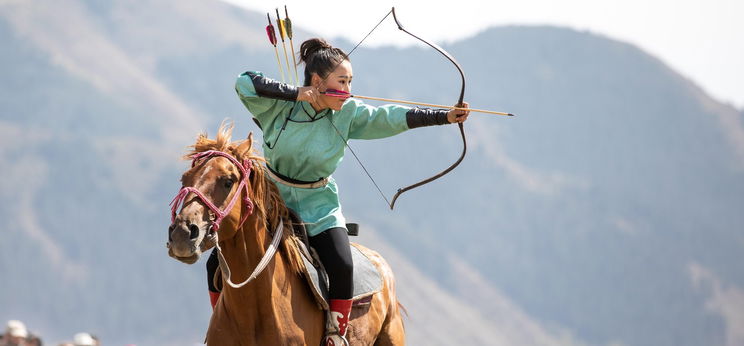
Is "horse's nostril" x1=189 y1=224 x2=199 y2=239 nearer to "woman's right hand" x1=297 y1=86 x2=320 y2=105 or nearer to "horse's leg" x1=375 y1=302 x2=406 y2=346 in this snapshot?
"woman's right hand" x1=297 y1=86 x2=320 y2=105

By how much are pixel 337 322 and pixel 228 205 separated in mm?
1473

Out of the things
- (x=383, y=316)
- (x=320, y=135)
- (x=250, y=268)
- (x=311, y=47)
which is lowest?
(x=383, y=316)

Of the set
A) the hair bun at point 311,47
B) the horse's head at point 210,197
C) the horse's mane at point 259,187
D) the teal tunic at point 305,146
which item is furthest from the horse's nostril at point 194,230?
the hair bun at point 311,47

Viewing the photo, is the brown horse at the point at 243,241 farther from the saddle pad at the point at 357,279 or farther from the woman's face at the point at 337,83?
the woman's face at the point at 337,83

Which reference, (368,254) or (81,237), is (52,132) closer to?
(81,237)

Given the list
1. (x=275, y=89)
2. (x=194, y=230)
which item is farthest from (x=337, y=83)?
(x=194, y=230)

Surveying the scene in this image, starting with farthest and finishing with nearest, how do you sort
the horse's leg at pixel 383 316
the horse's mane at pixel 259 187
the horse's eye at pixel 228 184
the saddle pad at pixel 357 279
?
the horse's leg at pixel 383 316 < the saddle pad at pixel 357 279 < the horse's mane at pixel 259 187 < the horse's eye at pixel 228 184

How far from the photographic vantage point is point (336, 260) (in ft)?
26.5

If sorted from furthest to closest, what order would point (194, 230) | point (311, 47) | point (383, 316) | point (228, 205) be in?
point (383, 316), point (311, 47), point (228, 205), point (194, 230)

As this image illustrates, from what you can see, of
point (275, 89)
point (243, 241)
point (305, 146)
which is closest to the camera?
point (243, 241)

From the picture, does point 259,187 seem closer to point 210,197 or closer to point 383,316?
point 210,197

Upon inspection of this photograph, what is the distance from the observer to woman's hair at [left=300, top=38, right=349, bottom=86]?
27.5ft

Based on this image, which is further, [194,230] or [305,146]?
[305,146]

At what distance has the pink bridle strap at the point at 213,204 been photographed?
6852mm
